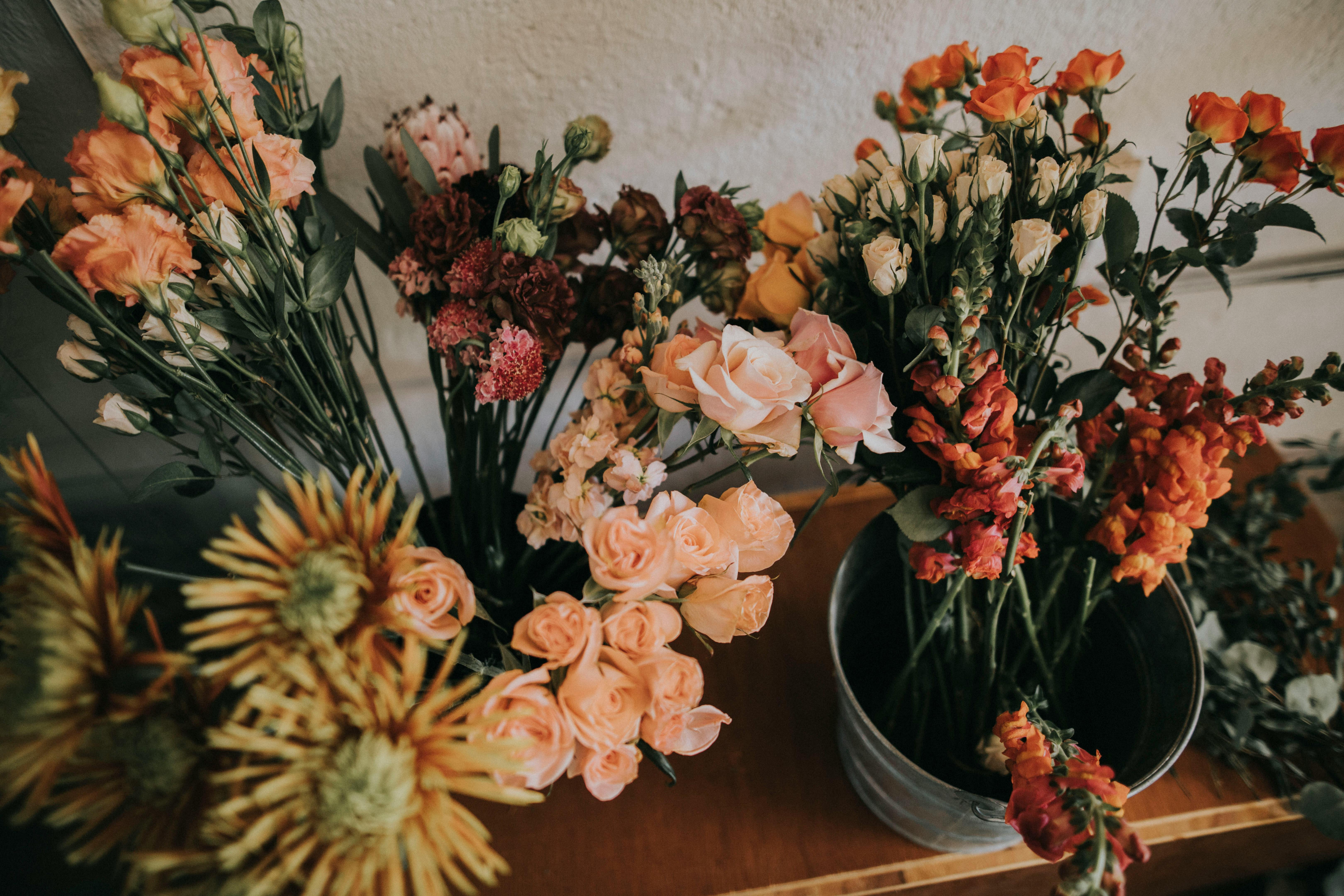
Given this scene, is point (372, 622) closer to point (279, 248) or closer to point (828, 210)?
point (279, 248)

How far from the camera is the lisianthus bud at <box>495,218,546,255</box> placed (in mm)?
400

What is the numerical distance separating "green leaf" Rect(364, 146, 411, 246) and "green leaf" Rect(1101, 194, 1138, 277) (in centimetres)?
46

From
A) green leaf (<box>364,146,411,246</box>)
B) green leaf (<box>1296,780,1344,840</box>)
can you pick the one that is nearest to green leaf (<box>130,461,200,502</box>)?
green leaf (<box>364,146,411,246</box>)

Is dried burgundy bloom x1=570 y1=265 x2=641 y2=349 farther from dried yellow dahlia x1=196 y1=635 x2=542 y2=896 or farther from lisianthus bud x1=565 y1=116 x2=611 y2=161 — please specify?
dried yellow dahlia x1=196 y1=635 x2=542 y2=896

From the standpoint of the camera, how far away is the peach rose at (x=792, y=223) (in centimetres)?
51

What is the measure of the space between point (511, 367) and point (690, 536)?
15 centimetres

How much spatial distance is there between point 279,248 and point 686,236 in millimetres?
251

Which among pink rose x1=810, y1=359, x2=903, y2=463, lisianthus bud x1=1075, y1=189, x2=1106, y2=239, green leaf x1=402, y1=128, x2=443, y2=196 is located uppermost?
green leaf x1=402, y1=128, x2=443, y2=196

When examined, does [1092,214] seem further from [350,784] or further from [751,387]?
[350,784]

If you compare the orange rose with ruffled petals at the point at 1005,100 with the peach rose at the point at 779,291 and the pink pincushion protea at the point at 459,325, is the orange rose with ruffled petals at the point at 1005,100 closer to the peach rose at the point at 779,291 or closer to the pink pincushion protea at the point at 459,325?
the peach rose at the point at 779,291

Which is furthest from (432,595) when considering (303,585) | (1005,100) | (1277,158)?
(1277,158)

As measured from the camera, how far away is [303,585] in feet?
0.95

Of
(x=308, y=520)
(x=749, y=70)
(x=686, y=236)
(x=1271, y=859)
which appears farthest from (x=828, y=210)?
(x=1271, y=859)

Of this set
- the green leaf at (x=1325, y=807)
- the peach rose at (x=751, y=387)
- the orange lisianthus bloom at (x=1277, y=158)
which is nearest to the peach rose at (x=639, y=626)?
the peach rose at (x=751, y=387)
